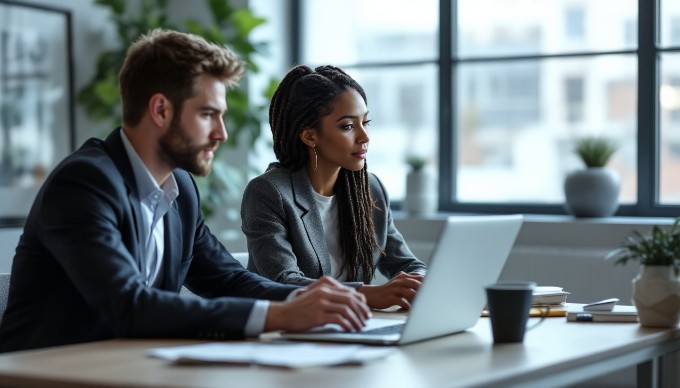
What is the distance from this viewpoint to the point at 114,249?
1766 millimetres

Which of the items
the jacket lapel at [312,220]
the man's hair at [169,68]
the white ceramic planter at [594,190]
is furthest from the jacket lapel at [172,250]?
the white ceramic planter at [594,190]

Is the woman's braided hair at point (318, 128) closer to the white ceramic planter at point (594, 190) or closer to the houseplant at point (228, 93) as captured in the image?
the white ceramic planter at point (594, 190)

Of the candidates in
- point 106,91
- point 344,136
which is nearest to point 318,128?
point 344,136

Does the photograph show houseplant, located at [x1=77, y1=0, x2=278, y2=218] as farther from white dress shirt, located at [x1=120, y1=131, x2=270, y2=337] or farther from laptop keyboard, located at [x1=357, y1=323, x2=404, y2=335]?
laptop keyboard, located at [x1=357, y1=323, x2=404, y2=335]

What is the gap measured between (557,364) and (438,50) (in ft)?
11.1

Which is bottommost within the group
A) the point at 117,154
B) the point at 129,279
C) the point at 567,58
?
the point at 129,279

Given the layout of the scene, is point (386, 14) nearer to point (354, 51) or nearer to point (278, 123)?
point (354, 51)

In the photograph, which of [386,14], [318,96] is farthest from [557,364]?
[386,14]

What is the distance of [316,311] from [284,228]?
86cm

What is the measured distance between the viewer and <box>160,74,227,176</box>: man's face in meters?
2.01

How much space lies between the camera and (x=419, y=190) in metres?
4.59

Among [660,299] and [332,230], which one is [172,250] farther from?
[660,299]

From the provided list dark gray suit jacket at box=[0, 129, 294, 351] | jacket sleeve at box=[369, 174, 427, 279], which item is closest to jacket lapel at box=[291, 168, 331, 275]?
jacket sleeve at box=[369, 174, 427, 279]

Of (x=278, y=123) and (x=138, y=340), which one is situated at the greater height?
(x=278, y=123)
